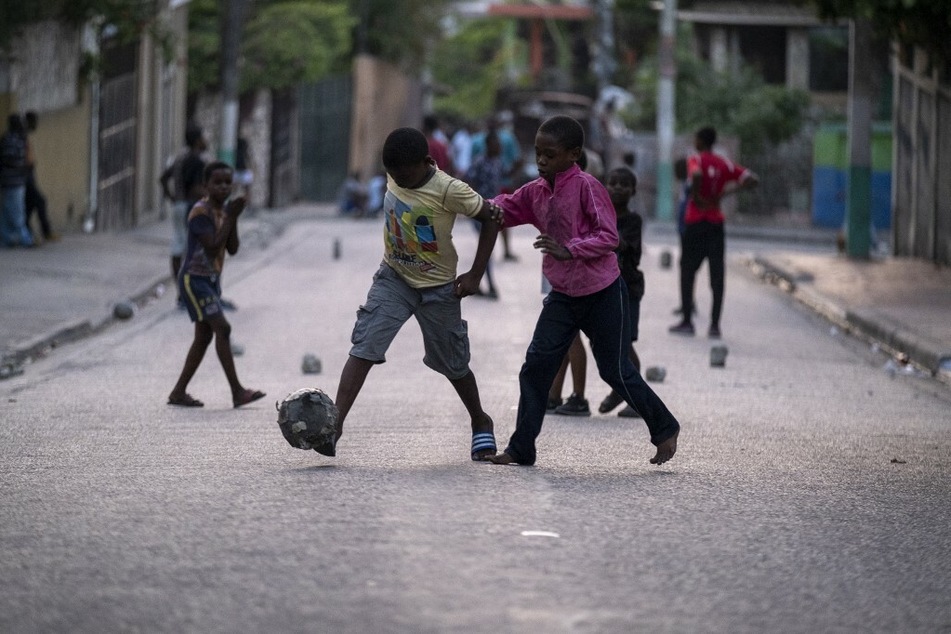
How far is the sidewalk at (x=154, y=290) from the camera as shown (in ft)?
43.8

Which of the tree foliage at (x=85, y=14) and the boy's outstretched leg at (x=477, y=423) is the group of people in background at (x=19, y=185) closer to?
the tree foliage at (x=85, y=14)

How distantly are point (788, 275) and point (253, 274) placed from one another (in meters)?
6.64

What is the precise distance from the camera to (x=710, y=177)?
13727 mm

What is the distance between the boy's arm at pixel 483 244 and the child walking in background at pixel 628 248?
2438 mm

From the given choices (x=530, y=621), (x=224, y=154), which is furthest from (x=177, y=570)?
(x=224, y=154)

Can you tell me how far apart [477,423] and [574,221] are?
105 cm

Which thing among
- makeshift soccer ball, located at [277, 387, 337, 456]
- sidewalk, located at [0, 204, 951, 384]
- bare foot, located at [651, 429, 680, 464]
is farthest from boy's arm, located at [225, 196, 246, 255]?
bare foot, located at [651, 429, 680, 464]

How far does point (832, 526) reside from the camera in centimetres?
624

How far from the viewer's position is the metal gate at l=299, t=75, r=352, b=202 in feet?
126

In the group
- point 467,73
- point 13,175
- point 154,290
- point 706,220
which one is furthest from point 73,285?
point 467,73

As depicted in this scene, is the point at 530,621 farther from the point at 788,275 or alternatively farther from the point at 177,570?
the point at 788,275

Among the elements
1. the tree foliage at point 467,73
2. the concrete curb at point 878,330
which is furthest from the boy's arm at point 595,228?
the tree foliage at point 467,73

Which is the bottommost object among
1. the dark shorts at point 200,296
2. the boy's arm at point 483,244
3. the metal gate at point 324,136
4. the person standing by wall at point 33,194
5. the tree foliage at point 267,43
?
the dark shorts at point 200,296

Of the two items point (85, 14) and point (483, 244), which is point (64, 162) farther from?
point (483, 244)
